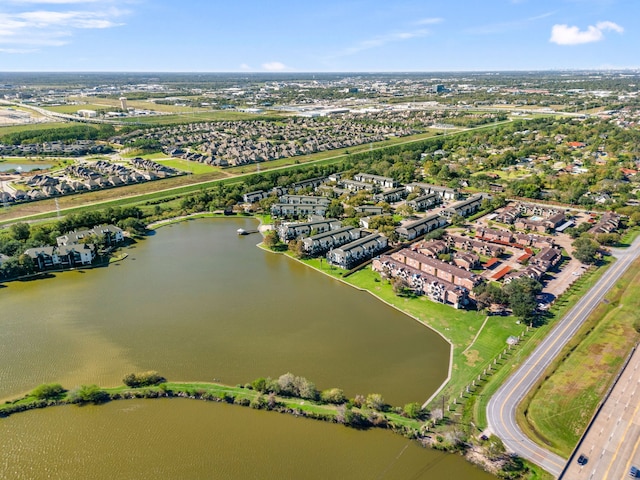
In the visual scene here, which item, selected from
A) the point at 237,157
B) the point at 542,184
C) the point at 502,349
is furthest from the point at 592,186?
the point at 237,157

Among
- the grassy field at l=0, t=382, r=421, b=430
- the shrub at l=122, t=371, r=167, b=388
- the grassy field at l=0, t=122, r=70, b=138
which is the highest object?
the grassy field at l=0, t=122, r=70, b=138

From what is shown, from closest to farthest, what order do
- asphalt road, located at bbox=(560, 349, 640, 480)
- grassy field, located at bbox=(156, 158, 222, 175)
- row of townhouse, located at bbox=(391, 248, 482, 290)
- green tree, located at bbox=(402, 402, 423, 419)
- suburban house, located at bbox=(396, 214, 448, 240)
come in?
asphalt road, located at bbox=(560, 349, 640, 480) → green tree, located at bbox=(402, 402, 423, 419) → row of townhouse, located at bbox=(391, 248, 482, 290) → suburban house, located at bbox=(396, 214, 448, 240) → grassy field, located at bbox=(156, 158, 222, 175)

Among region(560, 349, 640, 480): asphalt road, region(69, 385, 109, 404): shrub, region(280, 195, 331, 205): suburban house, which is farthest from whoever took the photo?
region(280, 195, 331, 205): suburban house

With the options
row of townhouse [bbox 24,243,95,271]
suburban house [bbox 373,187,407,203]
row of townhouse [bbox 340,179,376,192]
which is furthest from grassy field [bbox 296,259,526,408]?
row of townhouse [bbox 340,179,376,192]

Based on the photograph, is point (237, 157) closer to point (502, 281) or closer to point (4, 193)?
point (4, 193)

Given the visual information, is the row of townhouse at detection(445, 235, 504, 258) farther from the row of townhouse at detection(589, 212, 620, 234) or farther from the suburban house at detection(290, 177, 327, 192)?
the suburban house at detection(290, 177, 327, 192)

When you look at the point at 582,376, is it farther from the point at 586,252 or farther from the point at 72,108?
the point at 72,108

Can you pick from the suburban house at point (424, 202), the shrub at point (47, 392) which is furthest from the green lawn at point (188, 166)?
the shrub at point (47, 392)

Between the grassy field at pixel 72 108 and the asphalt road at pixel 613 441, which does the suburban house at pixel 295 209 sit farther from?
the grassy field at pixel 72 108
